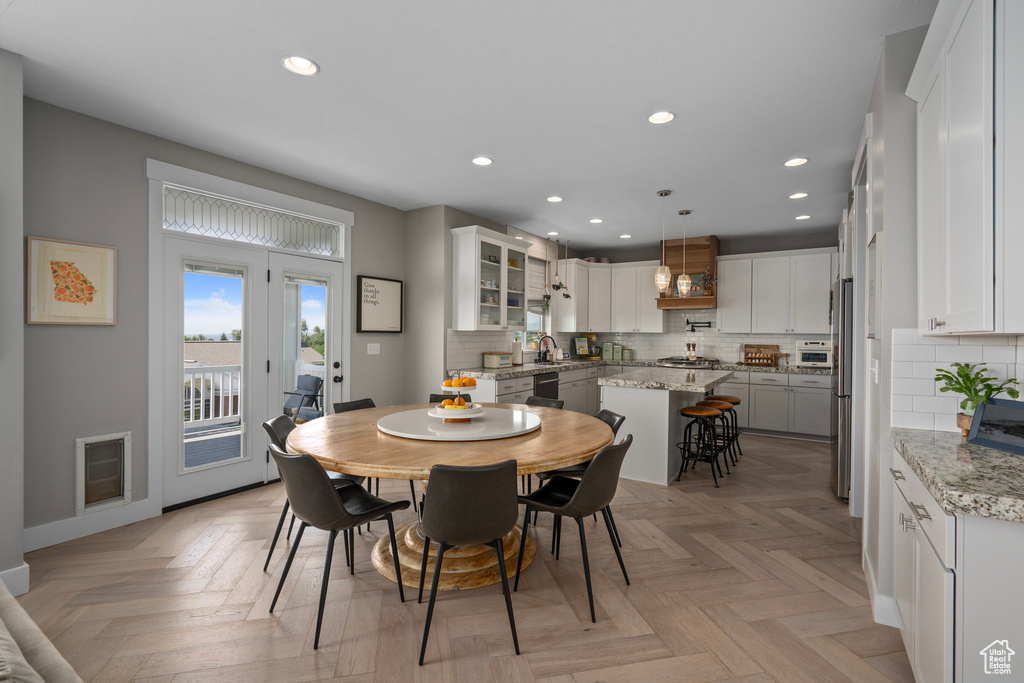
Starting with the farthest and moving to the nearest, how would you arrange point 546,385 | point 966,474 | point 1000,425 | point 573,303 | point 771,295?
point 573,303 → point 771,295 → point 546,385 → point 1000,425 → point 966,474

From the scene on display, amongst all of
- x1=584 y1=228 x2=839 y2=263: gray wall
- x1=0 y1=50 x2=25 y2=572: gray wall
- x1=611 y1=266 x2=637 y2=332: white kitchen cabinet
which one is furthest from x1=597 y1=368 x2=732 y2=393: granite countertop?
x1=0 y1=50 x2=25 y2=572: gray wall

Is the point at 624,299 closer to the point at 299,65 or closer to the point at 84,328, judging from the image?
the point at 299,65

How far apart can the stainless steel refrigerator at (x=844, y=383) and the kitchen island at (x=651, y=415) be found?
3.13 ft

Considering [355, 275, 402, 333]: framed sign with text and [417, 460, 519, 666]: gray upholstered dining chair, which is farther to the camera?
[355, 275, 402, 333]: framed sign with text

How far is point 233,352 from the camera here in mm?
3881

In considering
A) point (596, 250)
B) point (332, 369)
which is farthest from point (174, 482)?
point (596, 250)

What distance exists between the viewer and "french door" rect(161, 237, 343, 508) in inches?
139

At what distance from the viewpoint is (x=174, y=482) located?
355 cm

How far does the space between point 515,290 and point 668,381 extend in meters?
2.31

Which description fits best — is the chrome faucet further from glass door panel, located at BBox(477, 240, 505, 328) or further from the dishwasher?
glass door panel, located at BBox(477, 240, 505, 328)

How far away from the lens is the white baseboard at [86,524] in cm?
286

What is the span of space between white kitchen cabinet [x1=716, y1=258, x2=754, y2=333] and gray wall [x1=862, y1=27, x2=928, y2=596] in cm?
460

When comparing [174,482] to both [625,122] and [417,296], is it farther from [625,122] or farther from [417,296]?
[625,122]

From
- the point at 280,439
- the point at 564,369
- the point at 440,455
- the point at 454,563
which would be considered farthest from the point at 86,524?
the point at 564,369
